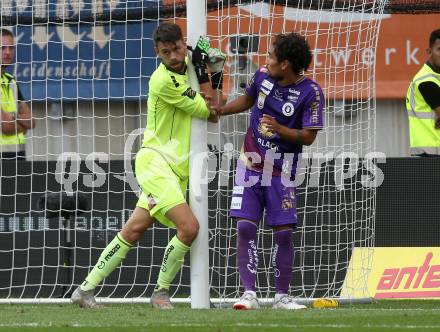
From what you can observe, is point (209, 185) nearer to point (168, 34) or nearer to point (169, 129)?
point (169, 129)

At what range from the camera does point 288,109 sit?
876 cm

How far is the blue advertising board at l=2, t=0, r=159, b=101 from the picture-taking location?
11367mm

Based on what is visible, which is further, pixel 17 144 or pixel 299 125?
pixel 17 144

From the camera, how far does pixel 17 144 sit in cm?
1170

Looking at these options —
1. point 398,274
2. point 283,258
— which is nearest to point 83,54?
point 398,274

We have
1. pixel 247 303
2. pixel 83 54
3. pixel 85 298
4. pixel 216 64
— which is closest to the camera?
pixel 247 303

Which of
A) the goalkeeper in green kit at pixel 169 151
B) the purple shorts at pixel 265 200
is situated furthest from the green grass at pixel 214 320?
the purple shorts at pixel 265 200

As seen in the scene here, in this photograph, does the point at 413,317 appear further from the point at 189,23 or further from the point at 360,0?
the point at 360,0

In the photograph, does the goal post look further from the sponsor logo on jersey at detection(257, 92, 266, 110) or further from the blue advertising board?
the blue advertising board

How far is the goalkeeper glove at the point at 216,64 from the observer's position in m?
8.77

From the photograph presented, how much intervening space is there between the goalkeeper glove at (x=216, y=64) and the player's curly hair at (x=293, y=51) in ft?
1.34

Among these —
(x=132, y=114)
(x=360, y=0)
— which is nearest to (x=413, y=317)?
(x=360, y=0)

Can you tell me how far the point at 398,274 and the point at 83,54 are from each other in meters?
3.86

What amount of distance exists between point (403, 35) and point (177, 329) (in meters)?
10.0
